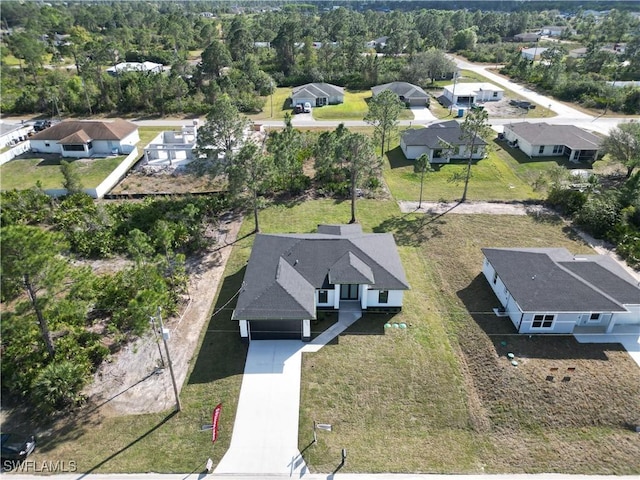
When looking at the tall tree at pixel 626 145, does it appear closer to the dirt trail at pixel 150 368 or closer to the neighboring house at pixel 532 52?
the dirt trail at pixel 150 368

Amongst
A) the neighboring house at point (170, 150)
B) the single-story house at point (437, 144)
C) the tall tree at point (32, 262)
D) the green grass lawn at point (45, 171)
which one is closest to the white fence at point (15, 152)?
the green grass lawn at point (45, 171)

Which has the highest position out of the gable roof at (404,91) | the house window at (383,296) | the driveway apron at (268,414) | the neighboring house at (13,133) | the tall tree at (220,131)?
the tall tree at (220,131)

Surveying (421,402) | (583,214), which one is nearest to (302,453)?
(421,402)

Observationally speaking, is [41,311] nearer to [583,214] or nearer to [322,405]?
[322,405]

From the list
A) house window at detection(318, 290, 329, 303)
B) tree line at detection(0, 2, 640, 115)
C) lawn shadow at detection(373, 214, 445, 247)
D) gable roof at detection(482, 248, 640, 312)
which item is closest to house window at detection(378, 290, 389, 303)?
house window at detection(318, 290, 329, 303)

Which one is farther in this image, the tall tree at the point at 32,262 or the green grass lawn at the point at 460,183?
the green grass lawn at the point at 460,183

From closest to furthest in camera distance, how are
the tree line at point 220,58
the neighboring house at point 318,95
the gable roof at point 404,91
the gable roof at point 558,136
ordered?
1. the gable roof at point 558,136
2. the tree line at point 220,58
3. the neighboring house at point 318,95
4. the gable roof at point 404,91

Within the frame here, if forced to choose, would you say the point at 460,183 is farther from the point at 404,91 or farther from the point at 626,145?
the point at 404,91

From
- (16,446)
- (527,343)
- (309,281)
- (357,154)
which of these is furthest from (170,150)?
(527,343)

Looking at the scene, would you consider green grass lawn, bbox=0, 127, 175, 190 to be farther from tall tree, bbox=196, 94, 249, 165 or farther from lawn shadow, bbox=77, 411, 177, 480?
lawn shadow, bbox=77, 411, 177, 480
